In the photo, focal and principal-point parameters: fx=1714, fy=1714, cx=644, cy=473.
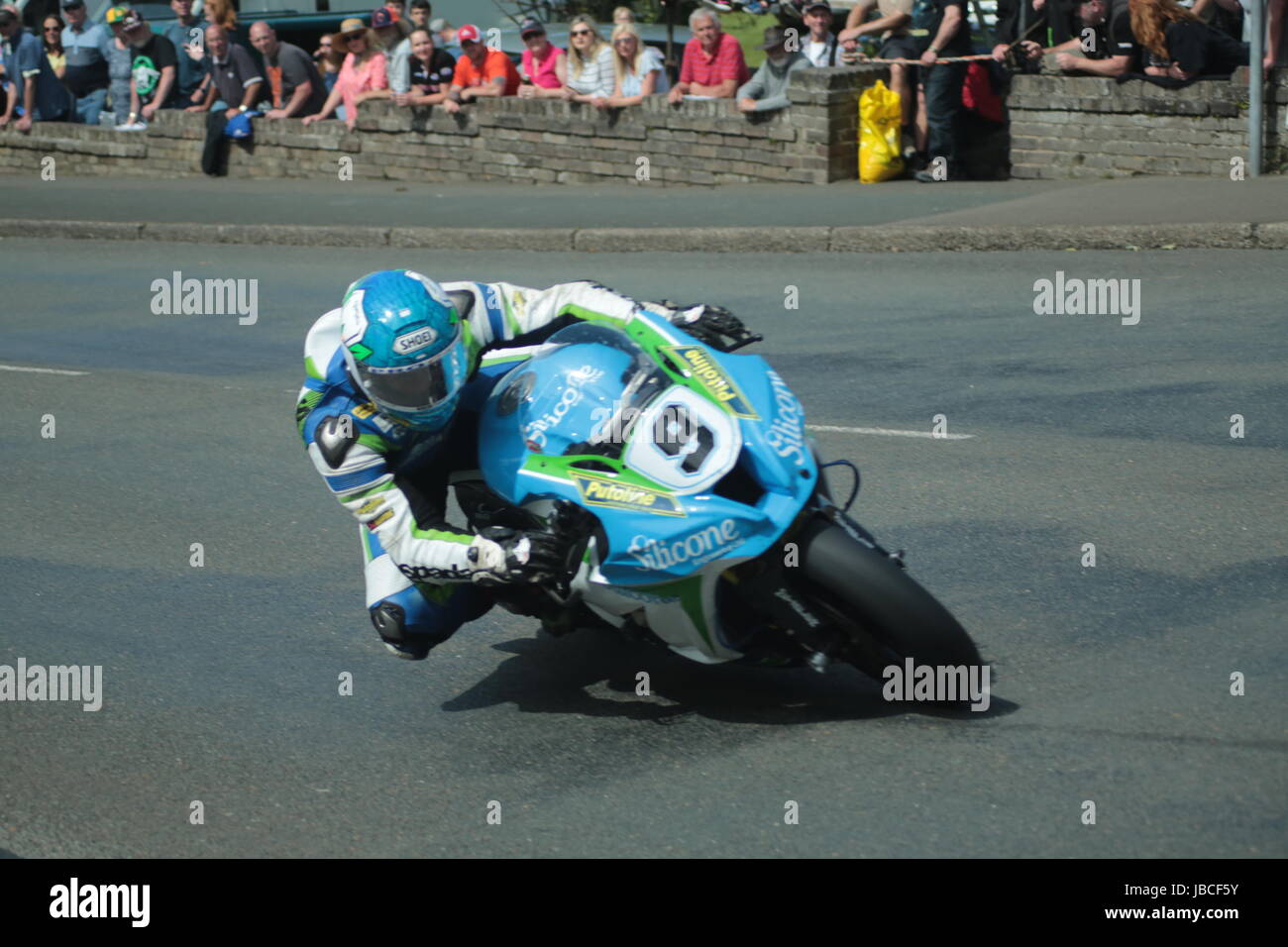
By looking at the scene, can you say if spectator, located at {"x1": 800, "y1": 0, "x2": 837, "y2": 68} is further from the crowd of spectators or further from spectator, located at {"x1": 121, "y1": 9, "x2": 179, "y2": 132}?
spectator, located at {"x1": 121, "y1": 9, "x2": 179, "y2": 132}

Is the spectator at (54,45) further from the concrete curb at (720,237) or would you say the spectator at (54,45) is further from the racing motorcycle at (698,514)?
the racing motorcycle at (698,514)

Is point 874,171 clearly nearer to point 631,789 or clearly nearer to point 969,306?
point 969,306

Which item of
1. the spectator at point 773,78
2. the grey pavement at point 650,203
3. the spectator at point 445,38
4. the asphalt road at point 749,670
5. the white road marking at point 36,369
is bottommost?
the asphalt road at point 749,670

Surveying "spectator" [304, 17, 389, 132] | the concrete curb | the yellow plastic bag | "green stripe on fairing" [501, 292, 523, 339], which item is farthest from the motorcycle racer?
"spectator" [304, 17, 389, 132]

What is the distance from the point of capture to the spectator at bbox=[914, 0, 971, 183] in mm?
15219

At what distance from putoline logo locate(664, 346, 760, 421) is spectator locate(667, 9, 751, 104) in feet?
38.8

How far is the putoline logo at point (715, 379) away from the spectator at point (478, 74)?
44.8 ft

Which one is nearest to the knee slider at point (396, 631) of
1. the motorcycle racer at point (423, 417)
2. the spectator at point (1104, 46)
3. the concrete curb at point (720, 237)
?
the motorcycle racer at point (423, 417)

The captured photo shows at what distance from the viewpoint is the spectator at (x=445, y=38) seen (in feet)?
63.2

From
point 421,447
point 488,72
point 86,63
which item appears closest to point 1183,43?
point 488,72

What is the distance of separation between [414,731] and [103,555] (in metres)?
2.58

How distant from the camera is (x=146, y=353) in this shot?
11.5 metres

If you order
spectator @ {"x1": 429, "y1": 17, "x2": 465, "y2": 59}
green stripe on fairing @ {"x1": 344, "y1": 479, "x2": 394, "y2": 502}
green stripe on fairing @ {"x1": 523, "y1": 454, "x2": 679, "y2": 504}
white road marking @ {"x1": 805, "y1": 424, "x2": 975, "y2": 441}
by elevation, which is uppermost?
spectator @ {"x1": 429, "y1": 17, "x2": 465, "y2": 59}
